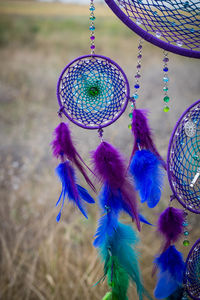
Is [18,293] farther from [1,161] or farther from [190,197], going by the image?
[1,161]

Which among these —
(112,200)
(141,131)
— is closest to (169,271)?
(112,200)

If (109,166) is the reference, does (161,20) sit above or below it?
above

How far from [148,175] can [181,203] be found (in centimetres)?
10

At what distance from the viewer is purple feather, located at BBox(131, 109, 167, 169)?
0.63m

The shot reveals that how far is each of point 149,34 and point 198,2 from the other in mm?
113

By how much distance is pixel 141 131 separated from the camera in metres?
0.63

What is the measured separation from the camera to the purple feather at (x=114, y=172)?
0.61 meters

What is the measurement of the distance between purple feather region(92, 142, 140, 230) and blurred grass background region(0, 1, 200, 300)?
0.14 meters

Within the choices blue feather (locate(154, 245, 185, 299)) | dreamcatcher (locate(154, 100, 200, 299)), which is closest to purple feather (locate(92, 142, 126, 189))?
dreamcatcher (locate(154, 100, 200, 299))

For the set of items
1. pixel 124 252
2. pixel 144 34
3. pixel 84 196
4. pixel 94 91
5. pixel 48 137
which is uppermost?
pixel 144 34

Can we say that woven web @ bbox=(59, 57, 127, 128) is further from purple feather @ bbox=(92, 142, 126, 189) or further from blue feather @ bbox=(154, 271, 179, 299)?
blue feather @ bbox=(154, 271, 179, 299)

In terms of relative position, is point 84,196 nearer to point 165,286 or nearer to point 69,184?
point 69,184

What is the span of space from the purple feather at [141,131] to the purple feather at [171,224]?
17 centimetres

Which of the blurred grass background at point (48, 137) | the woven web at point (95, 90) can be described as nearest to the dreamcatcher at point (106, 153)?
the woven web at point (95, 90)
